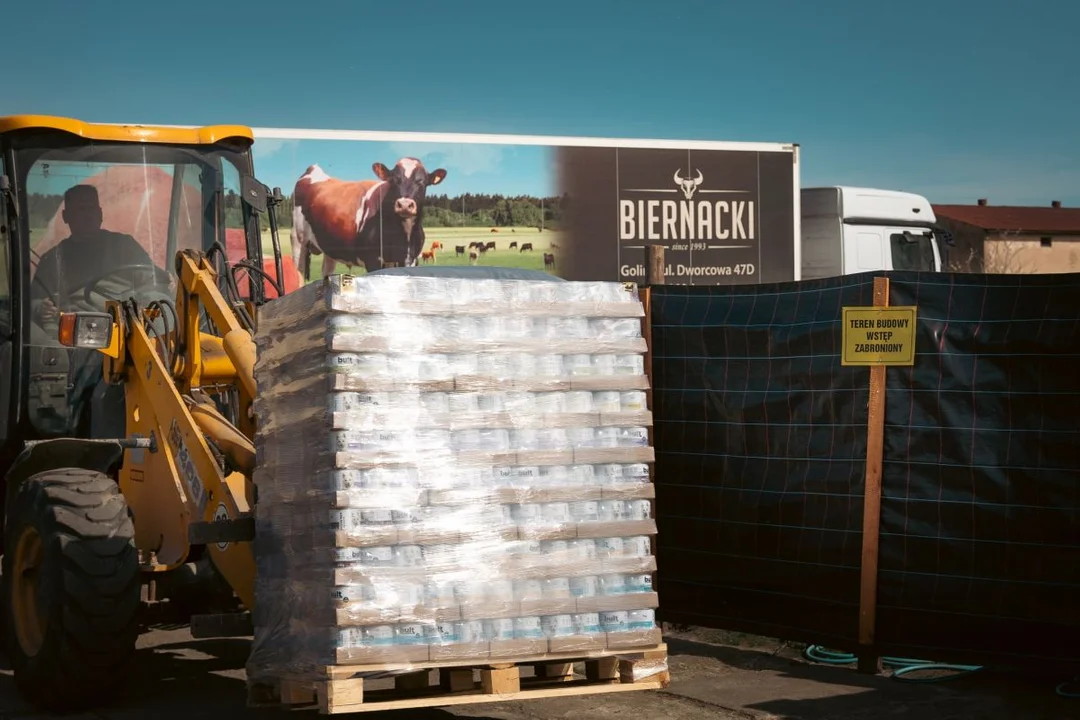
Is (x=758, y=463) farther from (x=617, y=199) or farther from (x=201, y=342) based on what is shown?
(x=617, y=199)

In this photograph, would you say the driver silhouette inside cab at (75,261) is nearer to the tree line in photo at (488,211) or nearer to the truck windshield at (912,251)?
the tree line in photo at (488,211)

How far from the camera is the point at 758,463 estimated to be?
27.6 feet

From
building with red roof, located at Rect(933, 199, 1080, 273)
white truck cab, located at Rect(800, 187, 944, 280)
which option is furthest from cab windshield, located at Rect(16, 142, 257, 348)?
building with red roof, located at Rect(933, 199, 1080, 273)

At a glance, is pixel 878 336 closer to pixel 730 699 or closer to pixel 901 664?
pixel 901 664

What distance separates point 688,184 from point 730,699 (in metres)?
14.6

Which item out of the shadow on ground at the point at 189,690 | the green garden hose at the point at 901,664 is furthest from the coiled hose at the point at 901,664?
the shadow on ground at the point at 189,690

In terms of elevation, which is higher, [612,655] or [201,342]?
[201,342]

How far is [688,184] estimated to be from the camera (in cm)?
2133

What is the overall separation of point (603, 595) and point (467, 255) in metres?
13.9

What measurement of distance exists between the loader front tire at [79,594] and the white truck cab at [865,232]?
592 inches

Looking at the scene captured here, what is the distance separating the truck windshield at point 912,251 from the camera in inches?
829

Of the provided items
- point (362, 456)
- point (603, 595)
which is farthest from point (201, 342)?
point (603, 595)

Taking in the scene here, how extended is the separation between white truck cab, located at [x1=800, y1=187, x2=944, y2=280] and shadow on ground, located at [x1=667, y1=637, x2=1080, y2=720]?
43.7ft

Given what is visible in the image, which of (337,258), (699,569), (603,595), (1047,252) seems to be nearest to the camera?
(603,595)
